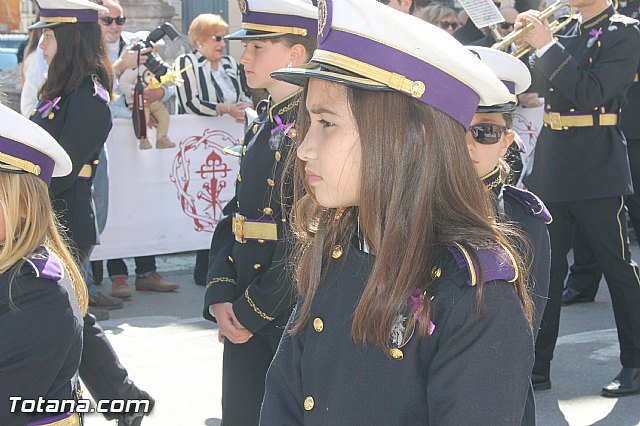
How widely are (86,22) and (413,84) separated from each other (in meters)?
3.94

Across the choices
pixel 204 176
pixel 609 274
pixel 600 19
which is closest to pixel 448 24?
pixel 204 176

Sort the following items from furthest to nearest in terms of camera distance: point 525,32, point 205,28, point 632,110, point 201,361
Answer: point 205,28 → point 632,110 → point 201,361 → point 525,32

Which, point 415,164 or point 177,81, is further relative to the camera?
point 177,81

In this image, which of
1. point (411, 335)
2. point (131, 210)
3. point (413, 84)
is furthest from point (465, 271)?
point (131, 210)

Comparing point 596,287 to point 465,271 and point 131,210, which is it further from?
point 465,271

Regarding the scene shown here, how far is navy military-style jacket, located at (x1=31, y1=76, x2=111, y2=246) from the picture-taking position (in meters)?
5.32

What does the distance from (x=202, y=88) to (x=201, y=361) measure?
310cm

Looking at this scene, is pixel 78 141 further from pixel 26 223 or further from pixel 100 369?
pixel 26 223

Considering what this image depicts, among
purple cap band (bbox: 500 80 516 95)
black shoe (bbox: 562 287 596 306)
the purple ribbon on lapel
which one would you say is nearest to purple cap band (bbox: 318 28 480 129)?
purple cap band (bbox: 500 80 516 95)

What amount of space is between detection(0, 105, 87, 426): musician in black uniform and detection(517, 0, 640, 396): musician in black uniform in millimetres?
2827

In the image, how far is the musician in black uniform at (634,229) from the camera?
7.07 metres

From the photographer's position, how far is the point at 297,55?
3830 mm

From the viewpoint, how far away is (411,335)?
1.97m

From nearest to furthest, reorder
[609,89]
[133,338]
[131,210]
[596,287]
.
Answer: [609,89] → [133,338] → [596,287] → [131,210]
